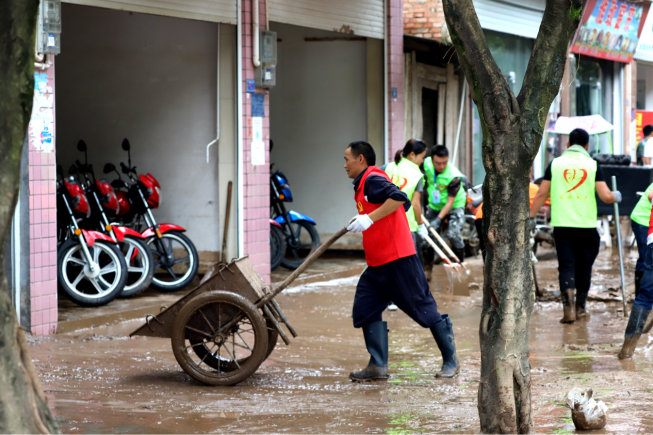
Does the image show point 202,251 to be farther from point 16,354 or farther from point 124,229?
point 16,354

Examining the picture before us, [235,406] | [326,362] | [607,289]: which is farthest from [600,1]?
[235,406]

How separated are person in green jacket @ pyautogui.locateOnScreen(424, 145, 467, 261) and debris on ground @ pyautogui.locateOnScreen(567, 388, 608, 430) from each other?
5895mm

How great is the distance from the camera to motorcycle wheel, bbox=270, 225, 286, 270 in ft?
36.3

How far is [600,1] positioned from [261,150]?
32.3 feet

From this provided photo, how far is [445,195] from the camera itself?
408 inches

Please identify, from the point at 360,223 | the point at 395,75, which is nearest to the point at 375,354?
the point at 360,223

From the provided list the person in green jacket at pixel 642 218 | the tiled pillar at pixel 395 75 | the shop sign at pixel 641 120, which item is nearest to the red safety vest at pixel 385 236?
the person in green jacket at pixel 642 218

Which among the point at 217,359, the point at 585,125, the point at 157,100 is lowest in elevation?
the point at 217,359

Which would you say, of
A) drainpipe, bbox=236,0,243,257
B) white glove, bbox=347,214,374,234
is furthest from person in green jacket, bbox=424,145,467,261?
white glove, bbox=347,214,374,234

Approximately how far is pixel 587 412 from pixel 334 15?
757 centimetres

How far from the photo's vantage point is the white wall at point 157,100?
32.7ft

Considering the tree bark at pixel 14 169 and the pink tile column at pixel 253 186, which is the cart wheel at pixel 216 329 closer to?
the tree bark at pixel 14 169

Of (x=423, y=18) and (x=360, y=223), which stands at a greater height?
(x=423, y=18)

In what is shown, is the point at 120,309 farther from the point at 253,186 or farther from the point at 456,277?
the point at 456,277
